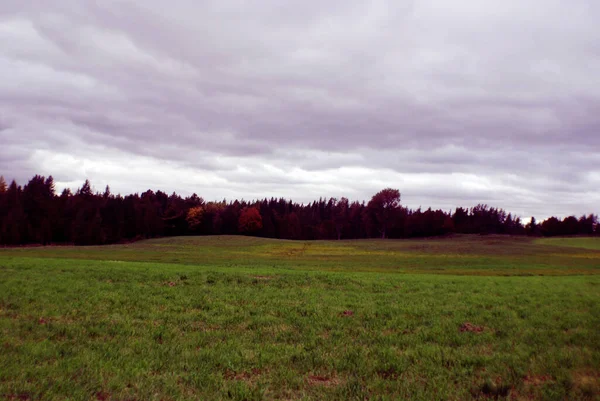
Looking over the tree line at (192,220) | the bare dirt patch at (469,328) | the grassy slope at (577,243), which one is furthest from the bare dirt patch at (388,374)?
the tree line at (192,220)

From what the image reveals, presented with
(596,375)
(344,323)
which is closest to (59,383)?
(344,323)

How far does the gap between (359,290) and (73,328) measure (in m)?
12.6

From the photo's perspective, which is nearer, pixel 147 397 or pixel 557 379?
pixel 147 397

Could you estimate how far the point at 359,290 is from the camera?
2023 centimetres

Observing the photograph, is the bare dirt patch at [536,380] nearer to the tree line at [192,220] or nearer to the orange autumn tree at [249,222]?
the tree line at [192,220]

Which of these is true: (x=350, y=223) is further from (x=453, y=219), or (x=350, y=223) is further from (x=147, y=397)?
(x=147, y=397)

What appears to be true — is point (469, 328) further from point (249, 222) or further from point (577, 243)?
point (249, 222)

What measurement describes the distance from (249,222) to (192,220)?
1983cm

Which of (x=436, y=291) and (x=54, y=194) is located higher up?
(x=54, y=194)

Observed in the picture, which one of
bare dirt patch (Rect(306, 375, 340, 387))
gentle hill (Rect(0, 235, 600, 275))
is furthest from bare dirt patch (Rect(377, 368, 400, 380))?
gentle hill (Rect(0, 235, 600, 275))

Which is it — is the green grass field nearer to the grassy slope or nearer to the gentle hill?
the gentle hill

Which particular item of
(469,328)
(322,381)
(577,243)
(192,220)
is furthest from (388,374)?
(192,220)

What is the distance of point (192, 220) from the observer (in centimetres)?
14550

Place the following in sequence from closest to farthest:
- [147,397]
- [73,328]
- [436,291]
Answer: [147,397]
[73,328]
[436,291]
